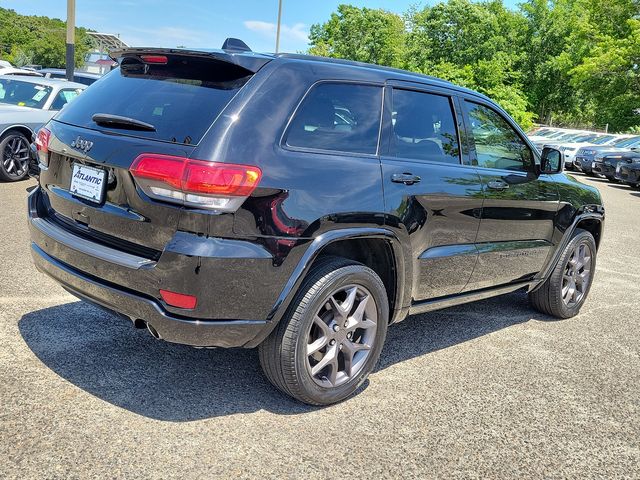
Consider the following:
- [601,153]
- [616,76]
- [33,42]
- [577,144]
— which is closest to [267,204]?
[601,153]

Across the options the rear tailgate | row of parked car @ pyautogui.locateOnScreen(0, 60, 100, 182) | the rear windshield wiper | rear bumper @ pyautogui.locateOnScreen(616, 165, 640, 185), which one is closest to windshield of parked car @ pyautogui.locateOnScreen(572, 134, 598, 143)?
rear bumper @ pyautogui.locateOnScreen(616, 165, 640, 185)

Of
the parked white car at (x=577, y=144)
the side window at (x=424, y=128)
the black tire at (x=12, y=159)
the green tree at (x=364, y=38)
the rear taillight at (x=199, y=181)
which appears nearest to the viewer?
the rear taillight at (x=199, y=181)

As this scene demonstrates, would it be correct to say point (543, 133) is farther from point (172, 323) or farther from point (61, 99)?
point (172, 323)

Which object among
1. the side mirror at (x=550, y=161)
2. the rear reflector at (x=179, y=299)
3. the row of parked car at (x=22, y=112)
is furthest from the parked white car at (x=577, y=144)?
the rear reflector at (x=179, y=299)

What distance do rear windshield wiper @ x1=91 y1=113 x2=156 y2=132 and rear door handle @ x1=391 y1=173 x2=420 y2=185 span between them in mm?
1323

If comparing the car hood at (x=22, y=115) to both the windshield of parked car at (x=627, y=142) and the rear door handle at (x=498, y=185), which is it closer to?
the rear door handle at (x=498, y=185)

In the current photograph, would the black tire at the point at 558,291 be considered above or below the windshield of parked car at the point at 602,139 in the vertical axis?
below

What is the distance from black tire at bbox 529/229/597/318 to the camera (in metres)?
5.33

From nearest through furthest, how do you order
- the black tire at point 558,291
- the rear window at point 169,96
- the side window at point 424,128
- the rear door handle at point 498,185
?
1. the rear window at point 169,96
2. the side window at point 424,128
3. the rear door handle at point 498,185
4. the black tire at point 558,291

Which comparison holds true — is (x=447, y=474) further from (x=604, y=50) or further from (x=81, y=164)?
(x=604, y=50)

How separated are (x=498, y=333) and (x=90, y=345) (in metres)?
3.01

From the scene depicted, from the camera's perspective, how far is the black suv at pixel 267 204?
289 cm

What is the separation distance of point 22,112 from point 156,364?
23.8ft

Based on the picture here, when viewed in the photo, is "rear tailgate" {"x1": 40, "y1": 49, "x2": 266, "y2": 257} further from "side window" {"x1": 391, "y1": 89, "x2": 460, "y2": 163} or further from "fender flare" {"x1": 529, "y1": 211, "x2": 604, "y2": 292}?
"fender flare" {"x1": 529, "y1": 211, "x2": 604, "y2": 292}
